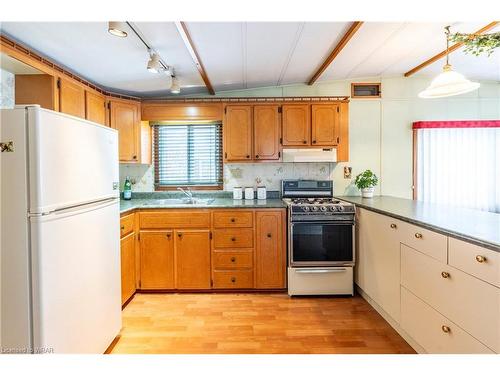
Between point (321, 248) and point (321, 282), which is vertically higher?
point (321, 248)

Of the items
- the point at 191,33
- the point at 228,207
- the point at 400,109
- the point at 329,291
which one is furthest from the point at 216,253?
the point at 400,109

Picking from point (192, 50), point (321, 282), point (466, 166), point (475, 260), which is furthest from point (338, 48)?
point (466, 166)

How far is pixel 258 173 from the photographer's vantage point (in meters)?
3.63

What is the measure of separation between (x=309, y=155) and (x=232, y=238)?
4.29 ft

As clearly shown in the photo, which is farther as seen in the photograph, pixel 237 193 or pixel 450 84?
pixel 237 193

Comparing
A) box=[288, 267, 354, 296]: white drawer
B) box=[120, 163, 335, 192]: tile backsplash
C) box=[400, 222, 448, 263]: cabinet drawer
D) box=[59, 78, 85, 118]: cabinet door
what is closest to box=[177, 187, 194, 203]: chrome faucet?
box=[120, 163, 335, 192]: tile backsplash

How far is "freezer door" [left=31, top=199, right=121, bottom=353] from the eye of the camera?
133cm

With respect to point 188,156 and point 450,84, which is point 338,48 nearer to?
point 450,84

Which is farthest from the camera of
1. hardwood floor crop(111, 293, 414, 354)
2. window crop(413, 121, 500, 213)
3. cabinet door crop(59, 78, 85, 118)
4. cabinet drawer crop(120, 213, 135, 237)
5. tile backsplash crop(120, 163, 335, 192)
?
tile backsplash crop(120, 163, 335, 192)

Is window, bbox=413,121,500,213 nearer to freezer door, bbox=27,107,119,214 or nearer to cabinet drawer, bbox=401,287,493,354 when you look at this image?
cabinet drawer, bbox=401,287,493,354

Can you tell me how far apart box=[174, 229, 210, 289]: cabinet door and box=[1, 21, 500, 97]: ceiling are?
168cm

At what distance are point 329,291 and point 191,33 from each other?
105 inches

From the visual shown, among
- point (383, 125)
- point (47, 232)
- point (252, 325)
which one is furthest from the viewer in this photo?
point (383, 125)

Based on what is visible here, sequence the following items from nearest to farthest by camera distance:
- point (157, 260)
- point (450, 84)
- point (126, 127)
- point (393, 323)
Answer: point (450, 84), point (393, 323), point (157, 260), point (126, 127)
